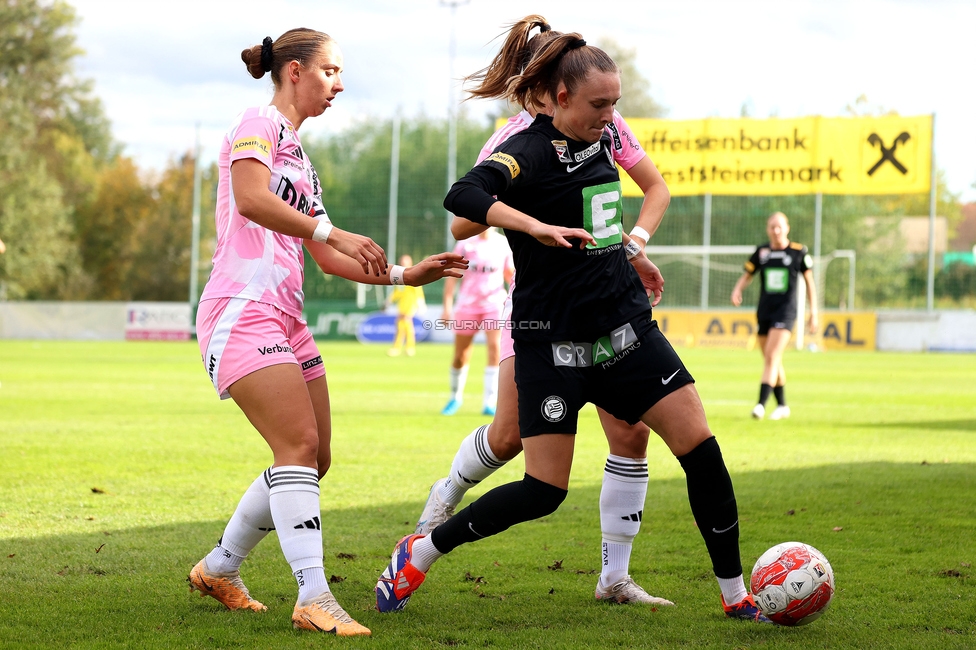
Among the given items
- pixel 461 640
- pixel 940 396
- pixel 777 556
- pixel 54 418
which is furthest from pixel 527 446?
pixel 940 396

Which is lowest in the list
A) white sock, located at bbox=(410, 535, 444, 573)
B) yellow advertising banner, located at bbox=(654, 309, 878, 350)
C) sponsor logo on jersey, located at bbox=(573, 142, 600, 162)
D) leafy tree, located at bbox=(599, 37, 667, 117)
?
white sock, located at bbox=(410, 535, 444, 573)

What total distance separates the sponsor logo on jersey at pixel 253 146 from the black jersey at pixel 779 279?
9264 millimetres

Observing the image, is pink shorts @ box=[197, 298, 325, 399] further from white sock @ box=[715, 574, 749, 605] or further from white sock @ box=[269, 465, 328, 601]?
white sock @ box=[715, 574, 749, 605]

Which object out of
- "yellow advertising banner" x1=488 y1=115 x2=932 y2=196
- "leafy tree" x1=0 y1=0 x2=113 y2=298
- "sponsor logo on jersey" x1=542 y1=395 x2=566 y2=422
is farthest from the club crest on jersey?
"leafy tree" x1=0 y1=0 x2=113 y2=298

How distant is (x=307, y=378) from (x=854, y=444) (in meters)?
6.84

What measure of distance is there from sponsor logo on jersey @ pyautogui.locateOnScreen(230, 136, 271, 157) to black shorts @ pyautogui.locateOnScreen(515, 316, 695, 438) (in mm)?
1176

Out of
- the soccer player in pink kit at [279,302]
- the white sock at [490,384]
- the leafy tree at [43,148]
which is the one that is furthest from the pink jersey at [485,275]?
the leafy tree at [43,148]

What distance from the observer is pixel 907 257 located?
38.6 metres

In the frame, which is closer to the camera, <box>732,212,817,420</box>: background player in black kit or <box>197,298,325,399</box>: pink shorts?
<box>197,298,325,399</box>: pink shorts

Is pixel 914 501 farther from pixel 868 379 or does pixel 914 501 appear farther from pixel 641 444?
pixel 868 379

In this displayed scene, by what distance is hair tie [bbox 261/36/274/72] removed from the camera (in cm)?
409

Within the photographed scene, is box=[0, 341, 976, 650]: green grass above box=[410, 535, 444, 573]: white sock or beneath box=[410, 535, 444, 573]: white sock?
beneath

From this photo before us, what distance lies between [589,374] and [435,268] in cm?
69

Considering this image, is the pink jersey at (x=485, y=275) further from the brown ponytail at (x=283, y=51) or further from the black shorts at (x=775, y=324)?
the brown ponytail at (x=283, y=51)
